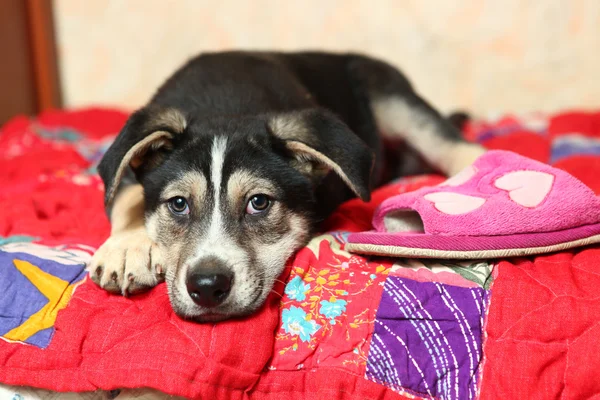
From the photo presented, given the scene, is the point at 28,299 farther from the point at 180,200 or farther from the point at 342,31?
the point at 342,31

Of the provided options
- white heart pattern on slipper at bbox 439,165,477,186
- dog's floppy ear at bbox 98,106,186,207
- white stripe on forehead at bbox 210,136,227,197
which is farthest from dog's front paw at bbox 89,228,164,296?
white heart pattern on slipper at bbox 439,165,477,186

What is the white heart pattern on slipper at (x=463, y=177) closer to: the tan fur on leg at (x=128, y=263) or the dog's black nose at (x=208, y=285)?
the dog's black nose at (x=208, y=285)

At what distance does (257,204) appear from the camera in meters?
2.63

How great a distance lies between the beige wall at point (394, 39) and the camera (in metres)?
5.99

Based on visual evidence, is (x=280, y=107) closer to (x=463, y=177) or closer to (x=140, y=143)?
(x=140, y=143)

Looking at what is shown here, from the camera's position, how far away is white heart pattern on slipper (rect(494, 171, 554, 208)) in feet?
8.20

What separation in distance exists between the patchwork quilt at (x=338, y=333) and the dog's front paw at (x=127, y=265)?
2.0 inches

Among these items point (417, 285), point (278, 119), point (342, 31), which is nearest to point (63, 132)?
point (342, 31)

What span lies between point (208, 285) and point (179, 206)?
59cm

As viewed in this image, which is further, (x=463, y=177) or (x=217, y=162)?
(x=463, y=177)

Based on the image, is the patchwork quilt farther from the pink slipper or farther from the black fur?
the black fur

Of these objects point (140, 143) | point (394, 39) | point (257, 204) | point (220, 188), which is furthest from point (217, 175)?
point (394, 39)

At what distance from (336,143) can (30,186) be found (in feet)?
7.19

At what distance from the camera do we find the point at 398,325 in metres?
2.20
